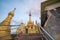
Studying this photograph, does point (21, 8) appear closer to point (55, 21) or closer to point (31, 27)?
point (31, 27)

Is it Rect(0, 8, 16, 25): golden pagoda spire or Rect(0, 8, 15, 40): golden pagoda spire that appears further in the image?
Rect(0, 8, 16, 25): golden pagoda spire

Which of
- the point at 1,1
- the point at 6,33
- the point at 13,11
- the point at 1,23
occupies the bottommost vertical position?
the point at 6,33

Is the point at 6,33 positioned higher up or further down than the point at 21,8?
further down

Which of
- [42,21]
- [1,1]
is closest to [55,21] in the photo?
[42,21]

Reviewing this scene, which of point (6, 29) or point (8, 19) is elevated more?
point (8, 19)

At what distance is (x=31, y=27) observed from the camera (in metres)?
4.79

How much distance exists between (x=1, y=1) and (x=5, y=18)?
1.77ft

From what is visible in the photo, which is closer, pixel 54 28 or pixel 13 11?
pixel 54 28

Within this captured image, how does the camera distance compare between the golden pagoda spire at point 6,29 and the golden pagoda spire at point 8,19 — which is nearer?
the golden pagoda spire at point 6,29

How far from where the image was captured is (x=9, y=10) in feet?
15.8

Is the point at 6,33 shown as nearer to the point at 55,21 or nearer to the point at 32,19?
the point at 32,19

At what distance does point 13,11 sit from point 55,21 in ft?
4.66

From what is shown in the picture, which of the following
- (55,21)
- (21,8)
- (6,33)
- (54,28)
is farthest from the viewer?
(21,8)

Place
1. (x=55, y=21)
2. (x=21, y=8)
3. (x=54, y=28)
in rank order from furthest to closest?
(x=21, y=8) < (x=55, y=21) < (x=54, y=28)
